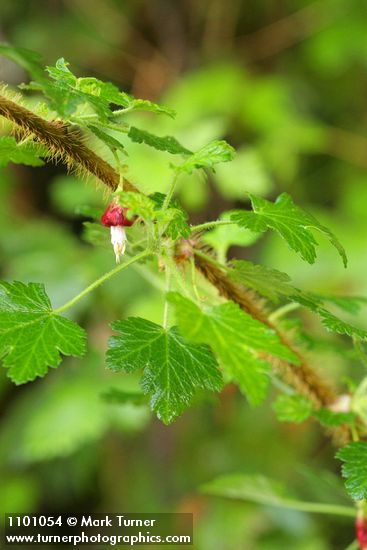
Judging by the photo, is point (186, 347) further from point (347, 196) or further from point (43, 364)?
point (347, 196)

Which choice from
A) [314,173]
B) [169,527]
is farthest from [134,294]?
[314,173]

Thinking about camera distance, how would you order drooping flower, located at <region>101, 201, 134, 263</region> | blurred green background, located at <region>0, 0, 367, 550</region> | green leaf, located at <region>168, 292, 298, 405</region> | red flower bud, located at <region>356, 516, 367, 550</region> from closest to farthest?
green leaf, located at <region>168, 292, 298, 405</region> → drooping flower, located at <region>101, 201, 134, 263</region> → red flower bud, located at <region>356, 516, 367, 550</region> → blurred green background, located at <region>0, 0, 367, 550</region>

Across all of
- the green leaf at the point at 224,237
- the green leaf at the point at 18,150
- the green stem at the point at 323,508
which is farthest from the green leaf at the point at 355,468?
the green leaf at the point at 18,150

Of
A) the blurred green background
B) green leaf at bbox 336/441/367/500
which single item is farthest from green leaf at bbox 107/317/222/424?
the blurred green background

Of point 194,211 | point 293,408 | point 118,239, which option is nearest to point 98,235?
point 118,239

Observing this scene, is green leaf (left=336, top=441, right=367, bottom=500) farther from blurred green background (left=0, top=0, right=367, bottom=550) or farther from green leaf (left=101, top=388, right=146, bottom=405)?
blurred green background (left=0, top=0, right=367, bottom=550)

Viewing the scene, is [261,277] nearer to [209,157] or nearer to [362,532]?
[209,157]
